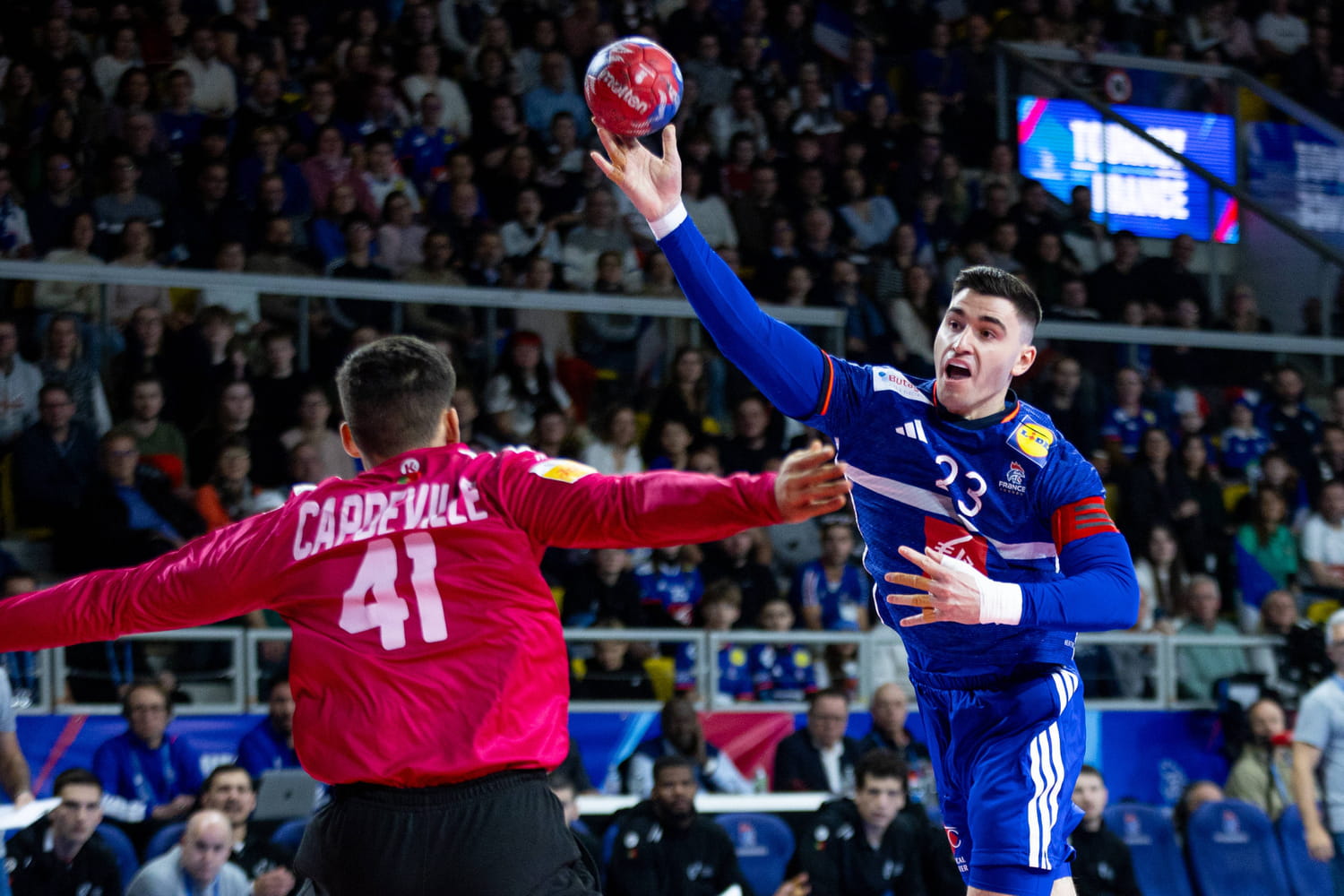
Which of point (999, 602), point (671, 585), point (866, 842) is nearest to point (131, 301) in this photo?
point (671, 585)

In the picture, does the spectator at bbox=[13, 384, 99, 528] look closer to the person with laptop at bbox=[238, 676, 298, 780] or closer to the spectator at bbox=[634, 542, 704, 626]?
the person with laptop at bbox=[238, 676, 298, 780]

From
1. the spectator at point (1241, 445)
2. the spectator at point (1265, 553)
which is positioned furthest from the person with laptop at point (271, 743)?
the spectator at point (1241, 445)

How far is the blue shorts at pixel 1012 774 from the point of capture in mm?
4727

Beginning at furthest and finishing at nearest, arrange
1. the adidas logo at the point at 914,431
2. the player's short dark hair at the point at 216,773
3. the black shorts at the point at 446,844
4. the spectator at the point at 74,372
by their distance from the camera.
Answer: the spectator at the point at 74,372 < the player's short dark hair at the point at 216,773 < the adidas logo at the point at 914,431 < the black shorts at the point at 446,844

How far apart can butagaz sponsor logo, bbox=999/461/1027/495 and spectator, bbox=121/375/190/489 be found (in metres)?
6.43

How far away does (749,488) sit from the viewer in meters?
3.54

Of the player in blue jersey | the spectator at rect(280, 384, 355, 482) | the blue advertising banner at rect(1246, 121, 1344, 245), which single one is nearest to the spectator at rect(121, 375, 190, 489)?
the spectator at rect(280, 384, 355, 482)

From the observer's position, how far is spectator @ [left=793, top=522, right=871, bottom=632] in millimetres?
11039

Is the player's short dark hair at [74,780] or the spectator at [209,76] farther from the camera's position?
the spectator at [209,76]

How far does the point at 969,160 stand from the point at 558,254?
18.8 feet

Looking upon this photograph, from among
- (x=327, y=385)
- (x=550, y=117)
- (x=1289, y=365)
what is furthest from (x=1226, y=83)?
(x=327, y=385)

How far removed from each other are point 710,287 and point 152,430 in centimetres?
637

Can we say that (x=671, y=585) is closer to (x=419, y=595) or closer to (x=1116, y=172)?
(x=419, y=595)

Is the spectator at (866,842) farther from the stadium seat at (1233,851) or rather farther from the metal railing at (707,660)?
the stadium seat at (1233,851)
